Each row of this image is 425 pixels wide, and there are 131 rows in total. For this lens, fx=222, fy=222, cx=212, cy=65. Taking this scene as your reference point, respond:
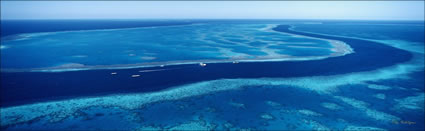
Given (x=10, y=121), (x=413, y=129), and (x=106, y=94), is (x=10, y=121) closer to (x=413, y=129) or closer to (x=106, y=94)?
(x=106, y=94)

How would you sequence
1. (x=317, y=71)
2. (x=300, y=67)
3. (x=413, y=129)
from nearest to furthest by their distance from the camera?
1. (x=413, y=129)
2. (x=317, y=71)
3. (x=300, y=67)

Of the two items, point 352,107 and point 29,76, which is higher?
point 29,76

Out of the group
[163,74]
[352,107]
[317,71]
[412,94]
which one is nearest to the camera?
[352,107]

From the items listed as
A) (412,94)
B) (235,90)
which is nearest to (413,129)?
(412,94)

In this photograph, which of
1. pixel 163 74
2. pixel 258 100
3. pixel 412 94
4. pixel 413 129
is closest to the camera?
pixel 413 129

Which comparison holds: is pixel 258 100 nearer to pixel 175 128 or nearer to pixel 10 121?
pixel 175 128

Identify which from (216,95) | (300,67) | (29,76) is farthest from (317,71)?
(29,76)

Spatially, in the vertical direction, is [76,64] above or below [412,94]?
above

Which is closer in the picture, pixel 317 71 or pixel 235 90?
pixel 235 90

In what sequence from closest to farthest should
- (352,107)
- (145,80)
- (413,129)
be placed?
1. (413,129)
2. (352,107)
3. (145,80)
